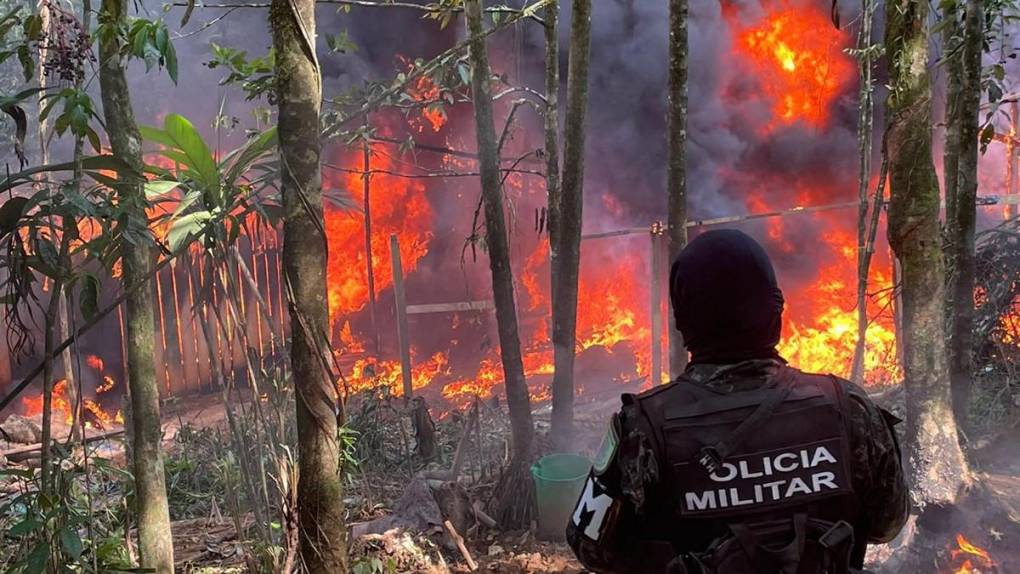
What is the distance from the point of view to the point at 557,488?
16.3 feet

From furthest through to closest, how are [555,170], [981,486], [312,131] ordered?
1. [555,170]
2. [981,486]
3. [312,131]

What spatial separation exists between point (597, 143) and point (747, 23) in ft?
10.2

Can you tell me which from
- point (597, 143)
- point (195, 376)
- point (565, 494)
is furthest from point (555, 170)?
point (195, 376)

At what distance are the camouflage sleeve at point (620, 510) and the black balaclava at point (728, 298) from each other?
29cm

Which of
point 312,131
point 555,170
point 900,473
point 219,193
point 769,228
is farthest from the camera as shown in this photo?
point 769,228

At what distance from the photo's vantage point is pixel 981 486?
446 centimetres

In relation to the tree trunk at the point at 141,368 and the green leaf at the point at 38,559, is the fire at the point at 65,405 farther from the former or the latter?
the green leaf at the point at 38,559

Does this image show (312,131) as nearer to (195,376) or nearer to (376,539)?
(376,539)

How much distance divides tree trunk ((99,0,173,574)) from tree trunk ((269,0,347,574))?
1259mm

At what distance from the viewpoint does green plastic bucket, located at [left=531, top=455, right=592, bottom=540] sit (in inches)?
195

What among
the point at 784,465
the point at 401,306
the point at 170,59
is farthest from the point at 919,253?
the point at 401,306

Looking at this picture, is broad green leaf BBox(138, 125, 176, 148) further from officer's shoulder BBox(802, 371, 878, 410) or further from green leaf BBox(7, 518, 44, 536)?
officer's shoulder BBox(802, 371, 878, 410)

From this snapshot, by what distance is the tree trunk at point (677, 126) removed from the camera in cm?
491

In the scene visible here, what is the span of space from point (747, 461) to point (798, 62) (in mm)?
11610
